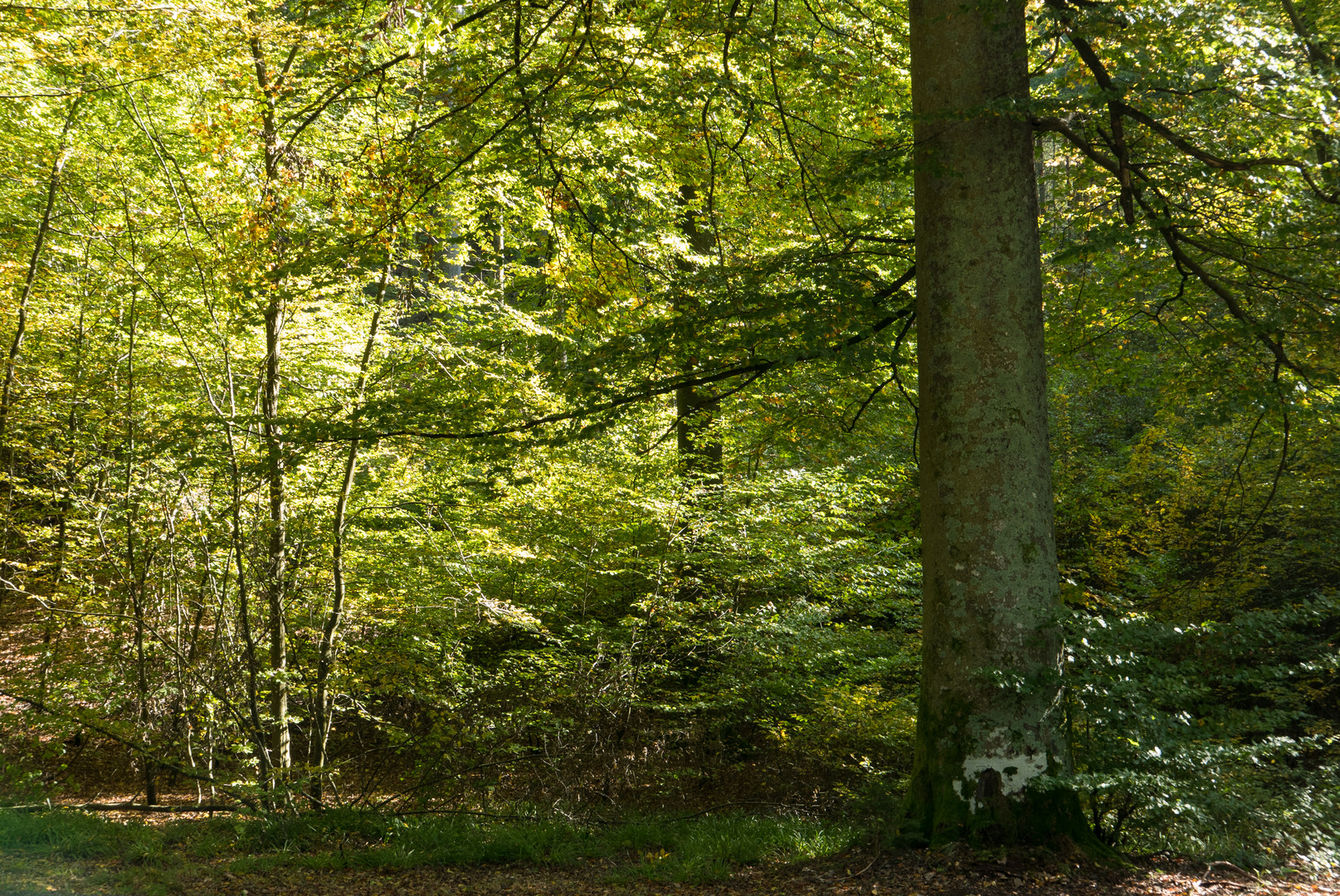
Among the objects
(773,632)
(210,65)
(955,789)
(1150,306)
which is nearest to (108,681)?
(210,65)

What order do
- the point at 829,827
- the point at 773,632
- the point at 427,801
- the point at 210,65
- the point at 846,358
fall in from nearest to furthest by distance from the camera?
the point at 846,358
the point at 829,827
the point at 210,65
the point at 427,801
the point at 773,632

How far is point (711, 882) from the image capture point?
14.2ft

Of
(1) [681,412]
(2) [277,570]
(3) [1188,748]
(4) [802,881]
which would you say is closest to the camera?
(3) [1188,748]

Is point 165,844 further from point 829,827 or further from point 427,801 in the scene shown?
point 829,827

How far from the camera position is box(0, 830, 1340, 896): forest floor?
3547 mm

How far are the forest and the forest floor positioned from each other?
189 mm

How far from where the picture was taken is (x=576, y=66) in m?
5.73

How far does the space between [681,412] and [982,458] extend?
6.85 m

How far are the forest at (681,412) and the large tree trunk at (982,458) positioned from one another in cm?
2

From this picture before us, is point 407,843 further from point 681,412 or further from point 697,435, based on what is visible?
point 681,412

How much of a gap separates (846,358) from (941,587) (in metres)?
1.63

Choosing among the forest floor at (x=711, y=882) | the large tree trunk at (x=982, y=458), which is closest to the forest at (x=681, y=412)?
the large tree trunk at (x=982, y=458)

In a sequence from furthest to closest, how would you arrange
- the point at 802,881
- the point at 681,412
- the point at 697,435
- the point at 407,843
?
the point at 681,412, the point at 697,435, the point at 407,843, the point at 802,881

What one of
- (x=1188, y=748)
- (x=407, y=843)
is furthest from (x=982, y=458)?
(x=407, y=843)
